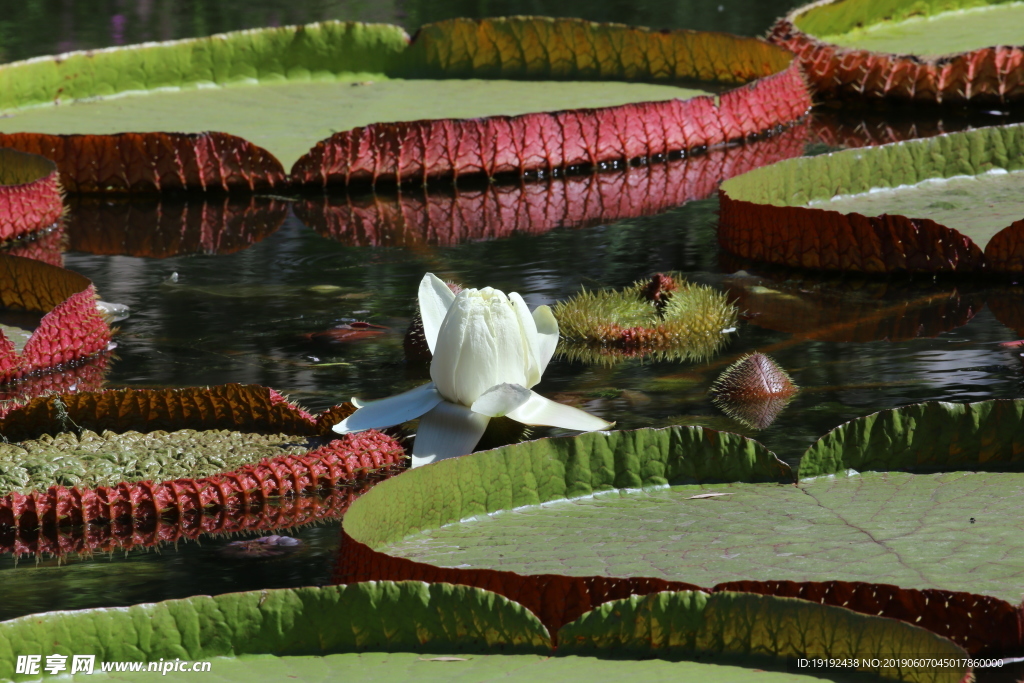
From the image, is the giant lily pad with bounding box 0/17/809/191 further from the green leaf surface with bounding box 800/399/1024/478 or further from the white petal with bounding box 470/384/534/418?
the green leaf surface with bounding box 800/399/1024/478

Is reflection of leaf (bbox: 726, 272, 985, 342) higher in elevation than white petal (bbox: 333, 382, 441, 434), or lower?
lower

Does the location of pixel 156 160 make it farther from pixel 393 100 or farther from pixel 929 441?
pixel 929 441

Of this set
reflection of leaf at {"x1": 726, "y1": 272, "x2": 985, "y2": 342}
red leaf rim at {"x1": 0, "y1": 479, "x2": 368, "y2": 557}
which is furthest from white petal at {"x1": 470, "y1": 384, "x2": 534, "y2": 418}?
reflection of leaf at {"x1": 726, "y1": 272, "x2": 985, "y2": 342}

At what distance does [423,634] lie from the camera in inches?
75.0

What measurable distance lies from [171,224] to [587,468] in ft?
12.2

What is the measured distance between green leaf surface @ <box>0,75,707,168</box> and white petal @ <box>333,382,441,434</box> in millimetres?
3572

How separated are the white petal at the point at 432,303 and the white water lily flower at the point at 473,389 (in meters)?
0.13

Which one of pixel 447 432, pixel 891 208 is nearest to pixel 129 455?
pixel 447 432

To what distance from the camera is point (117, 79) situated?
25.7ft

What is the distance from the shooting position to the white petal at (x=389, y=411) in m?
3.00

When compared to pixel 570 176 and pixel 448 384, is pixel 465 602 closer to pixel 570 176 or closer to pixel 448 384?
pixel 448 384

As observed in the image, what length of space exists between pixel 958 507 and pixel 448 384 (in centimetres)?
111

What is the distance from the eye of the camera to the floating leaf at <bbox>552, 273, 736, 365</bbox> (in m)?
4.00

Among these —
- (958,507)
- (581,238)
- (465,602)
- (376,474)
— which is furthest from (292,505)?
(581,238)
